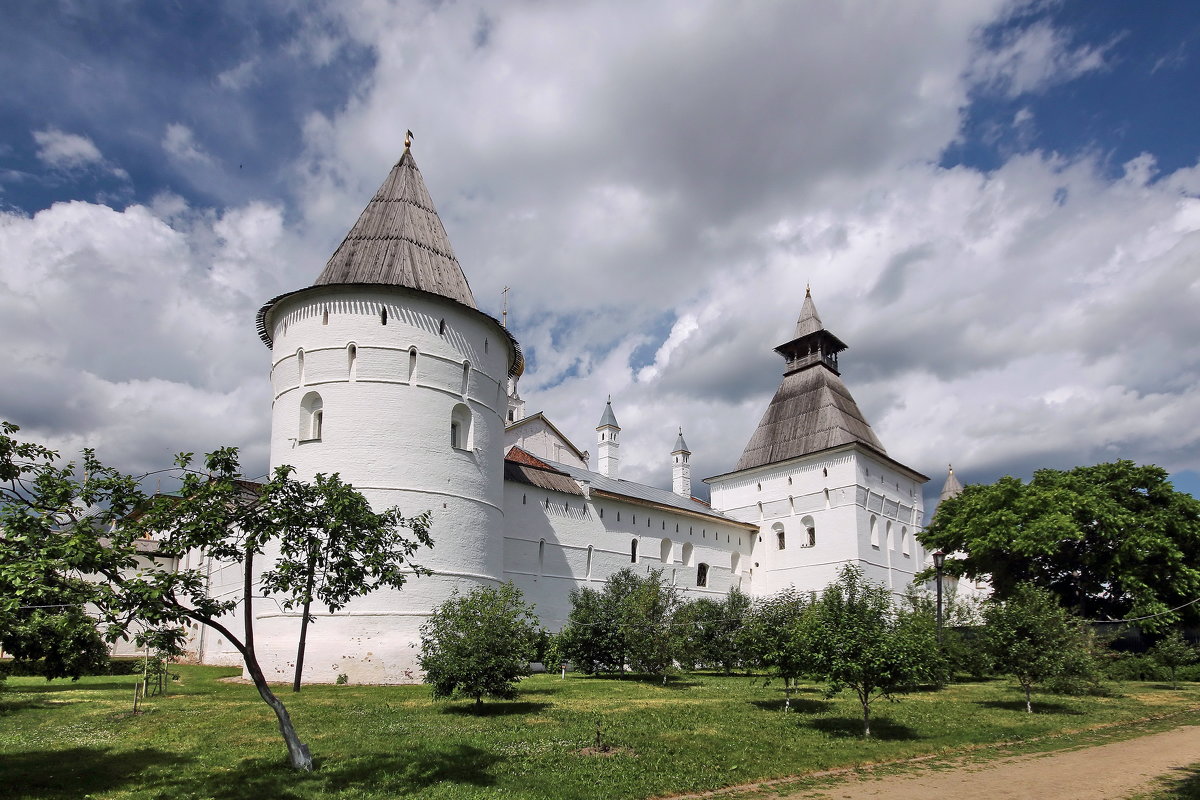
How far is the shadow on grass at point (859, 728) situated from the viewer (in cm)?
1282

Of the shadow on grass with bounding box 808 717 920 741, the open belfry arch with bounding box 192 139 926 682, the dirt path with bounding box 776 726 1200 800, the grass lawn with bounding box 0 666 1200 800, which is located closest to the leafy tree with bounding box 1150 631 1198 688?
the grass lawn with bounding box 0 666 1200 800

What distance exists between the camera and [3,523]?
758 cm

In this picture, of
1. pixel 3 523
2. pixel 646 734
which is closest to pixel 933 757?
pixel 646 734

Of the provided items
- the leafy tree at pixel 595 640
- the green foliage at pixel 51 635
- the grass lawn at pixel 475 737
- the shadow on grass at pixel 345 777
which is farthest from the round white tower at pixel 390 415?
the shadow on grass at pixel 345 777

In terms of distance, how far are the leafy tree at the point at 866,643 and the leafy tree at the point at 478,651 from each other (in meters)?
5.38

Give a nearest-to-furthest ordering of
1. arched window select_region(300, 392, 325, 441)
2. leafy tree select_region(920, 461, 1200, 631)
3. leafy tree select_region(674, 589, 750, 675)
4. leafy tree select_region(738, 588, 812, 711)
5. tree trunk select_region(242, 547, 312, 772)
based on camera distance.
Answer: tree trunk select_region(242, 547, 312, 772), leafy tree select_region(738, 588, 812, 711), arched window select_region(300, 392, 325, 441), leafy tree select_region(674, 589, 750, 675), leafy tree select_region(920, 461, 1200, 631)

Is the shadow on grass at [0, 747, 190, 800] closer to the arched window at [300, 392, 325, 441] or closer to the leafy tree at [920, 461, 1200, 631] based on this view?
the arched window at [300, 392, 325, 441]

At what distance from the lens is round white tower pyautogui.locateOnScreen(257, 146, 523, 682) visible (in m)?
20.9

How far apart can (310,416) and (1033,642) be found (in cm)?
1965

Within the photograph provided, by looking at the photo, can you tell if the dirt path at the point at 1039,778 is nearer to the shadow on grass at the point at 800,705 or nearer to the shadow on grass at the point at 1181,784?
the shadow on grass at the point at 1181,784

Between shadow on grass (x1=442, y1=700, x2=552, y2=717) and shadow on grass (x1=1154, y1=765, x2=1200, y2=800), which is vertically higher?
shadow on grass (x1=1154, y1=765, x2=1200, y2=800)

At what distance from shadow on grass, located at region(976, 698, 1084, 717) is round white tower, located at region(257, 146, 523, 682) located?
13707 mm

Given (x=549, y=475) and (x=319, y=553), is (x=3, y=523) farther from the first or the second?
(x=549, y=475)

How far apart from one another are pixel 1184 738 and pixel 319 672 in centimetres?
1848
